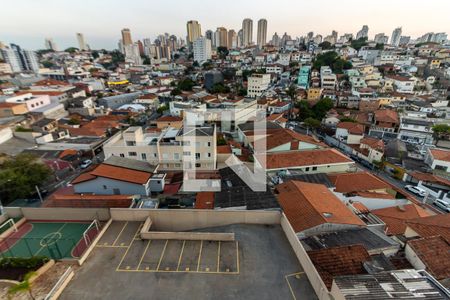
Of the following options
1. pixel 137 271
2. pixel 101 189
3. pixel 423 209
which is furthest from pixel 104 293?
pixel 423 209

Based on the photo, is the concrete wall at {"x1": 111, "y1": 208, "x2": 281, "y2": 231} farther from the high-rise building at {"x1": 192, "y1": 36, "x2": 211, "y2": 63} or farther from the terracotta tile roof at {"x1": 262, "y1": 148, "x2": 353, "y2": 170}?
the high-rise building at {"x1": 192, "y1": 36, "x2": 211, "y2": 63}

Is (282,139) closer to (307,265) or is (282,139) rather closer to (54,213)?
(307,265)

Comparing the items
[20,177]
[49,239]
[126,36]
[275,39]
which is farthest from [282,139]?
[126,36]

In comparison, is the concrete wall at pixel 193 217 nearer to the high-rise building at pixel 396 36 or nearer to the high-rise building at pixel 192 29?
the high-rise building at pixel 192 29

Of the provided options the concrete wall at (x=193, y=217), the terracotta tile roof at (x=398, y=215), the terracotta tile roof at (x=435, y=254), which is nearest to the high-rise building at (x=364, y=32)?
the terracotta tile roof at (x=398, y=215)

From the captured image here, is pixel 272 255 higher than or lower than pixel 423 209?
higher

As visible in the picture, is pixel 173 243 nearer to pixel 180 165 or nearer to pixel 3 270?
pixel 3 270
